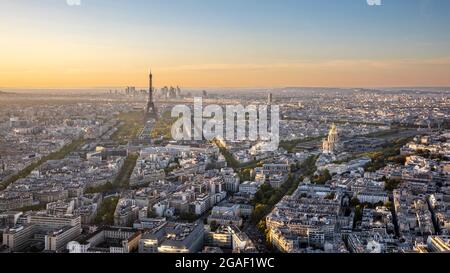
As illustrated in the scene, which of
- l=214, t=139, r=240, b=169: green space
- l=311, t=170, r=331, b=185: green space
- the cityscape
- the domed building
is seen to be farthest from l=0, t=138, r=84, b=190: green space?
the domed building

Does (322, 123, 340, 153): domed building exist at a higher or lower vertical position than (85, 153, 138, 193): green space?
higher

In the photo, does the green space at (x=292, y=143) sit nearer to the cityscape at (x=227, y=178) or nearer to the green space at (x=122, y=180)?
the cityscape at (x=227, y=178)

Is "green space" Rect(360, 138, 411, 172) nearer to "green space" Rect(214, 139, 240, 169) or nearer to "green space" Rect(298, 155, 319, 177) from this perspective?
"green space" Rect(298, 155, 319, 177)

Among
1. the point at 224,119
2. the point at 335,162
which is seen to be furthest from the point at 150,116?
the point at 335,162

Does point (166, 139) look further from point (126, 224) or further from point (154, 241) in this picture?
point (154, 241)

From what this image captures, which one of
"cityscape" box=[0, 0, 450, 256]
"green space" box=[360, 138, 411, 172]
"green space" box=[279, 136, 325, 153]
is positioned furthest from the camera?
"green space" box=[279, 136, 325, 153]
